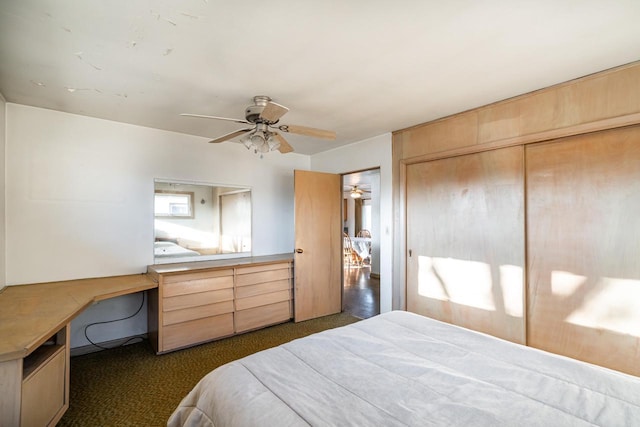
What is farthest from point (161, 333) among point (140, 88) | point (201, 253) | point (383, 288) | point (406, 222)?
point (406, 222)

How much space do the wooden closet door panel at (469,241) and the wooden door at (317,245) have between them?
1.14 meters

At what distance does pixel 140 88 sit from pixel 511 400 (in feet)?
9.66

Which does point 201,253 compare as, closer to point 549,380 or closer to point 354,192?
point 549,380

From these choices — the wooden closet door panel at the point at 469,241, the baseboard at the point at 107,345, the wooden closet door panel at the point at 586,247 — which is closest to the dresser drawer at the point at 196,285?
the baseboard at the point at 107,345

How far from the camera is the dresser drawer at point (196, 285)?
9.30 feet

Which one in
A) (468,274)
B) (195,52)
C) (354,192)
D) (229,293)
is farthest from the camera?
(354,192)

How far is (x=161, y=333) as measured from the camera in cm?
279

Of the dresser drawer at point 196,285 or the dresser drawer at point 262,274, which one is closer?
the dresser drawer at point 196,285

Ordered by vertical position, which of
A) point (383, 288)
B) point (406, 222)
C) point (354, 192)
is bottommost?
point (383, 288)

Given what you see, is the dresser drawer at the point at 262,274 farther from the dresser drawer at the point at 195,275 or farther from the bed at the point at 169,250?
the bed at the point at 169,250

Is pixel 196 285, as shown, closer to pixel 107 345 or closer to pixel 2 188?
pixel 107 345

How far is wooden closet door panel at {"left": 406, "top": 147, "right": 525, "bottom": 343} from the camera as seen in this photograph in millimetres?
2500

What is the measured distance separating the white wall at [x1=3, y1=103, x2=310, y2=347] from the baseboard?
0.16 feet

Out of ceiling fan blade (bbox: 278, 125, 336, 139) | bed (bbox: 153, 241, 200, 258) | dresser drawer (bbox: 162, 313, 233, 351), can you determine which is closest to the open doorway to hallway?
ceiling fan blade (bbox: 278, 125, 336, 139)
